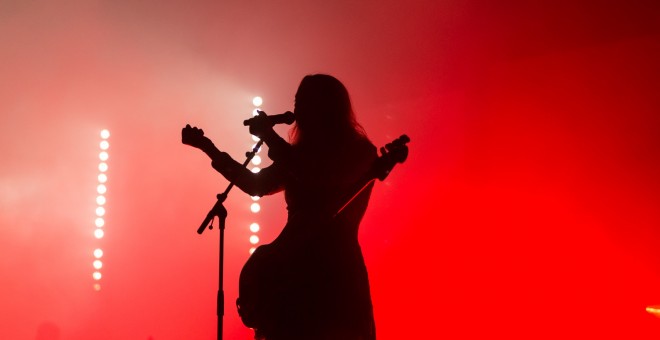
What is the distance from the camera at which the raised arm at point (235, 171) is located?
1.90 m

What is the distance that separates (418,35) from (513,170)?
2.83ft

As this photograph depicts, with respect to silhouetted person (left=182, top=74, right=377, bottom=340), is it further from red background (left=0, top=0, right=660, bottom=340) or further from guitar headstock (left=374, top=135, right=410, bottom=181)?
red background (left=0, top=0, right=660, bottom=340)

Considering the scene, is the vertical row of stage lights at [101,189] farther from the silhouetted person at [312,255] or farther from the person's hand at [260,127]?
the person's hand at [260,127]

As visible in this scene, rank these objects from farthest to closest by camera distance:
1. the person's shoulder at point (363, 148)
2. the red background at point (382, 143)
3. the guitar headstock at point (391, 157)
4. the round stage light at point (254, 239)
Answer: the round stage light at point (254, 239), the red background at point (382, 143), the person's shoulder at point (363, 148), the guitar headstock at point (391, 157)

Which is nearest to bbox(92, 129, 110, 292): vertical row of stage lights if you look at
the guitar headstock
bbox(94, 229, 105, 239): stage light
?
bbox(94, 229, 105, 239): stage light

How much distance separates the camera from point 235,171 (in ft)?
6.27

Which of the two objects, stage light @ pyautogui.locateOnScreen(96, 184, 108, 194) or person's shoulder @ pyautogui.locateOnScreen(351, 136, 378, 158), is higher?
stage light @ pyautogui.locateOnScreen(96, 184, 108, 194)

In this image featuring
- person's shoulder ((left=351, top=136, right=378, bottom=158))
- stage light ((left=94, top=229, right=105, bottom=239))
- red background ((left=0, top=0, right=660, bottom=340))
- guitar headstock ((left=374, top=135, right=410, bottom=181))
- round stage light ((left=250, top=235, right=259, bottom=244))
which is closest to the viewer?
guitar headstock ((left=374, top=135, right=410, bottom=181))

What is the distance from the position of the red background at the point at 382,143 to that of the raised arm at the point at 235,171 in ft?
4.42

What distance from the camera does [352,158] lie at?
186 cm

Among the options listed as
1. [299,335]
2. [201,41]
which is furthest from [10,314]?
[299,335]

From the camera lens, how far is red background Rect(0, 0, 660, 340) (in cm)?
285

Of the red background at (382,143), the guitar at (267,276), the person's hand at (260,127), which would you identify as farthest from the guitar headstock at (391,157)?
the red background at (382,143)

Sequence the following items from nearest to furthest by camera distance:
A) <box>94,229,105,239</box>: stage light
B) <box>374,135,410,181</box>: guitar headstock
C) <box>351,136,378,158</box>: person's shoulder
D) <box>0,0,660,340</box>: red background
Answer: <box>374,135,410,181</box>: guitar headstock < <box>351,136,378,158</box>: person's shoulder < <box>0,0,660,340</box>: red background < <box>94,229,105,239</box>: stage light
